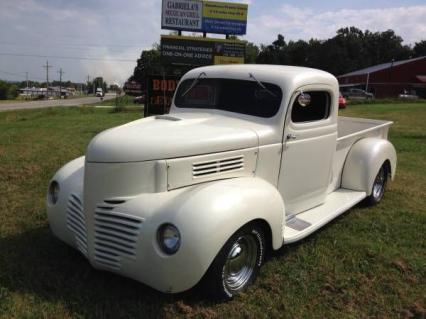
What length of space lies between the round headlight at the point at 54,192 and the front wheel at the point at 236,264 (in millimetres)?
1739

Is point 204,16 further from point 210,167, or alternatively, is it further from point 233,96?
point 210,167

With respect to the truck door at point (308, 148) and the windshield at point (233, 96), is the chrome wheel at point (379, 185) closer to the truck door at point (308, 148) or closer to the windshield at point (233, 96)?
the truck door at point (308, 148)

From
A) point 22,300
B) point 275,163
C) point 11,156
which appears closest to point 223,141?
point 275,163

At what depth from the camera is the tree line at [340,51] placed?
82750mm

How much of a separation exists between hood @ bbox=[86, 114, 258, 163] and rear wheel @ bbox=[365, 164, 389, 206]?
2.76m

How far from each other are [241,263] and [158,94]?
693cm

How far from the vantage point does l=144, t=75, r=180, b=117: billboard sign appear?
1009 centimetres

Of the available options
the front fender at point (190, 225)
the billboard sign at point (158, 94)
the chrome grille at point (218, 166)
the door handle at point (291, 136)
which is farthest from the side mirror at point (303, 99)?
the billboard sign at point (158, 94)

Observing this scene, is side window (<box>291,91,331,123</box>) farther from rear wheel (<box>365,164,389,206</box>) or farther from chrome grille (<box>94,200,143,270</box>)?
chrome grille (<box>94,200,143,270</box>)

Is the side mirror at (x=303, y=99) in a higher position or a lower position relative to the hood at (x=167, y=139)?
higher

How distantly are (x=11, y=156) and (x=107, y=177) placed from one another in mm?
6370

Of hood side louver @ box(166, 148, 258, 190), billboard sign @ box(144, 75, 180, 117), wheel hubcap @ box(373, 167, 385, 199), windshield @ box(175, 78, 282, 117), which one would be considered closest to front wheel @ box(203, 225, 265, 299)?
hood side louver @ box(166, 148, 258, 190)

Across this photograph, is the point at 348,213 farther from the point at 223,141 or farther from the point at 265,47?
the point at 265,47

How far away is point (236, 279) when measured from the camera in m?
3.75
